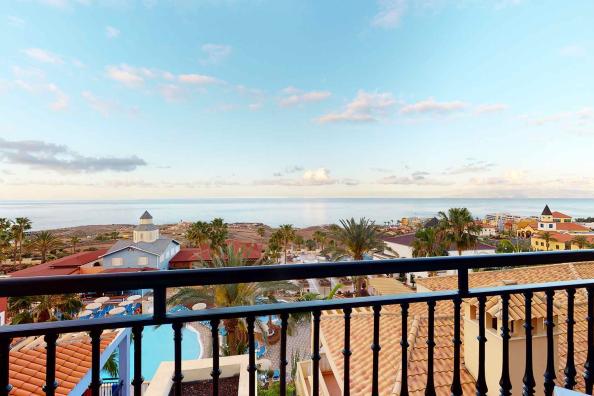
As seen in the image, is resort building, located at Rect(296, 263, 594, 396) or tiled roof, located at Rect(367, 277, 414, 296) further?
tiled roof, located at Rect(367, 277, 414, 296)

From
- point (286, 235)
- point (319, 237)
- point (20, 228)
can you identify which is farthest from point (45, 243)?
point (286, 235)

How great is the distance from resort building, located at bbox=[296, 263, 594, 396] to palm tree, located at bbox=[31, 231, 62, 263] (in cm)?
519

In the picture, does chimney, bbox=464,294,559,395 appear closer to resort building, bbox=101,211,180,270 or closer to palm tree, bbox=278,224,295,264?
resort building, bbox=101,211,180,270

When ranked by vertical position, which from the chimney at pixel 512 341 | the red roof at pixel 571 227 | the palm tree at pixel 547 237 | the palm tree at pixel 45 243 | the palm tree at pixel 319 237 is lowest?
the palm tree at pixel 319 237

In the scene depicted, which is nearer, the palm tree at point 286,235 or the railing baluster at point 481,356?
the railing baluster at point 481,356

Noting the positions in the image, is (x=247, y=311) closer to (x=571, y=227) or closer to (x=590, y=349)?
(x=590, y=349)

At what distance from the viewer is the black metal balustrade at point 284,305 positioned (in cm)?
Result: 92

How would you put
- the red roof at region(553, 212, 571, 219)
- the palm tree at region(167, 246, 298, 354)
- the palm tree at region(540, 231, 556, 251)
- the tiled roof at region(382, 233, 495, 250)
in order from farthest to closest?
the tiled roof at region(382, 233, 495, 250), the red roof at region(553, 212, 571, 219), the palm tree at region(540, 231, 556, 251), the palm tree at region(167, 246, 298, 354)

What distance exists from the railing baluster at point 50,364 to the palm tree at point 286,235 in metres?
13.9

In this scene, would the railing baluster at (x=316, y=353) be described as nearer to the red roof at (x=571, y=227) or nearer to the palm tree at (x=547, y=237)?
the red roof at (x=571, y=227)

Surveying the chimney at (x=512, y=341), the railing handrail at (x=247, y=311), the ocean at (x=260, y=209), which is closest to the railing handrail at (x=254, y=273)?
the railing handrail at (x=247, y=311)

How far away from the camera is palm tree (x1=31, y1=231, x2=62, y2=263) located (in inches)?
217

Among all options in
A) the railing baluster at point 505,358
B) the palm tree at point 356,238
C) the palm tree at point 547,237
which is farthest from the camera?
the palm tree at point 356,238

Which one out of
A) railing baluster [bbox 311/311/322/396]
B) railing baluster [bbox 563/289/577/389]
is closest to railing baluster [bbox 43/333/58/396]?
railing baluster [bbox 311/311/322/396]
